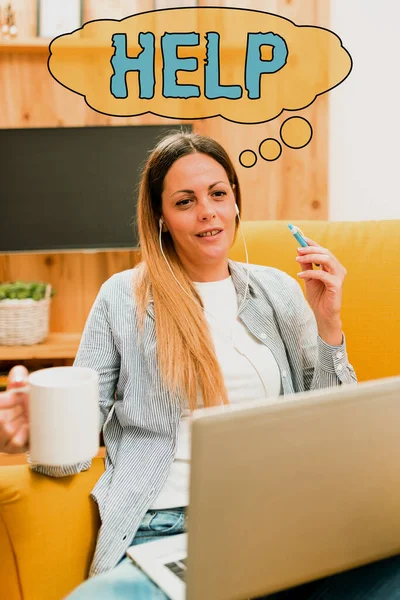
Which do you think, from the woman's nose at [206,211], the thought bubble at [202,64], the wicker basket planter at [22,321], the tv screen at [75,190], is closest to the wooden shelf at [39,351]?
the wicker basket planter at [22,321]

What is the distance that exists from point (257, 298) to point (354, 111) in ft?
5.34

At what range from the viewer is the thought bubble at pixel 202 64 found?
277 cm

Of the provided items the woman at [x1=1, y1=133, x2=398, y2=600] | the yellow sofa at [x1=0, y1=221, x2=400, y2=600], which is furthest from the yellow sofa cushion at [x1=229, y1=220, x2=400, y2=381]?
the woman at [x1=1, y1=133, x2=398, y2=600]

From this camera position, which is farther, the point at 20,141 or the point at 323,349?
the point at 20,141

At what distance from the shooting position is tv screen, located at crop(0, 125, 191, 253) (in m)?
2.68

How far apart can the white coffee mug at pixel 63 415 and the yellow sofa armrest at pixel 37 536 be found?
33 centimetres

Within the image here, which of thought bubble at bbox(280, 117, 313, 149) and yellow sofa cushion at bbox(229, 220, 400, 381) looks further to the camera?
thought bubble at bbox(280, 117, 313, 149)

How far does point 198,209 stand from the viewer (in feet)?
4.56

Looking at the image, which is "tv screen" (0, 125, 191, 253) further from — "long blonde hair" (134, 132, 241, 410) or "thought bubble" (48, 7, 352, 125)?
"long blonde hair" (134, 132, 241, 410)

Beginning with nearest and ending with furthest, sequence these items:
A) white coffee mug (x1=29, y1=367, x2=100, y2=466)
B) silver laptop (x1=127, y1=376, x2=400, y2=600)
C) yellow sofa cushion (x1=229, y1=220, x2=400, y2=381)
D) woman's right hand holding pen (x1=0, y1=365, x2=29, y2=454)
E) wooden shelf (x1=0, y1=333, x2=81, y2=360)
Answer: silver laptop (x1=127, y1=376, x2=400, y2=600)
white coffee mug (x1=29, y1=367, x2=100, y2=466)
woman's right hand holding pen (x1=0, y1=365, x2=29, y2=454)
yellow sofa cushion (x1=229, y1=220, x2=400, y2=381)
wooden shelf (x1=0, y1=333, x2=81, y2=360)

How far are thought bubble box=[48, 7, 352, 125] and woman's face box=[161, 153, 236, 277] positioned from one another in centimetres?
151

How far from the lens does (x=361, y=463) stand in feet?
2.34

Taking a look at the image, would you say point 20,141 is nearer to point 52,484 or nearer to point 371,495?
point 52,484

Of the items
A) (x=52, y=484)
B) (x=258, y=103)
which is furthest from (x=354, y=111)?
(x=52, y=484)
